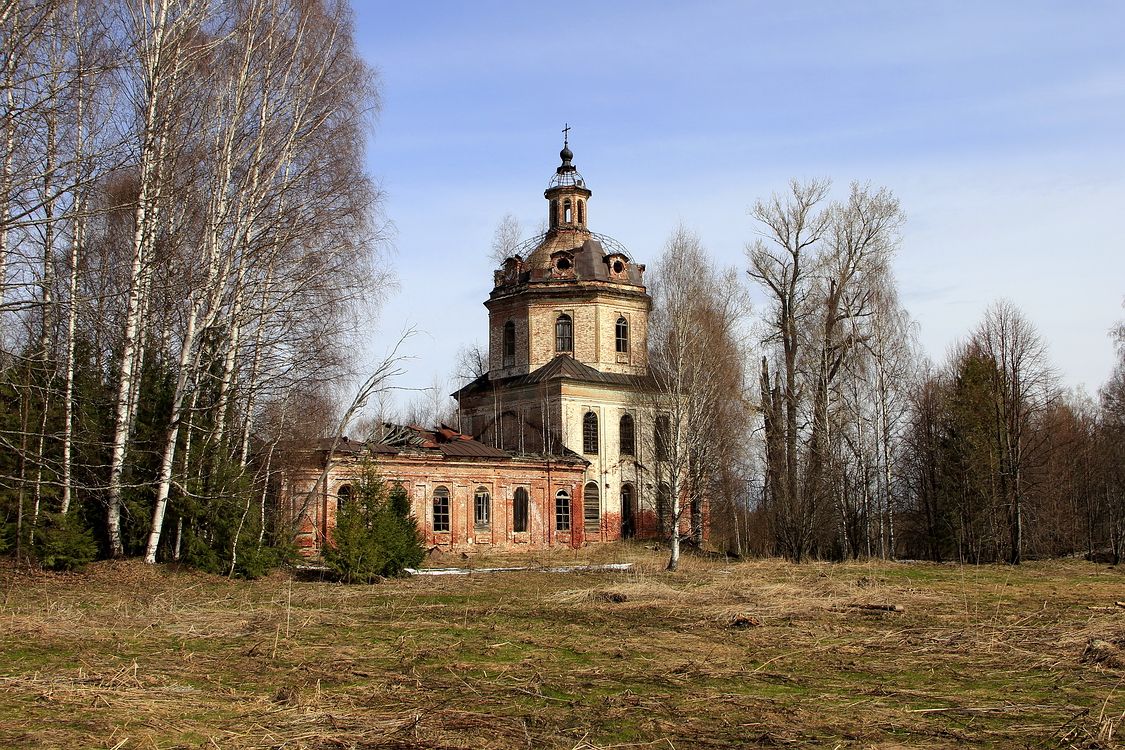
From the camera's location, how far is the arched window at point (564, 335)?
40.0 m

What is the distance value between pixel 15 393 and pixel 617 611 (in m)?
11.1

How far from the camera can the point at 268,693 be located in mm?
8078

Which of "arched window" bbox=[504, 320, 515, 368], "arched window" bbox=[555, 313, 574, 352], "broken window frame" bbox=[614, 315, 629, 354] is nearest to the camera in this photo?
"arched window" bbox=[555, 313, 574, 352]

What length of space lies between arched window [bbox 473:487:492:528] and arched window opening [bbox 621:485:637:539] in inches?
274

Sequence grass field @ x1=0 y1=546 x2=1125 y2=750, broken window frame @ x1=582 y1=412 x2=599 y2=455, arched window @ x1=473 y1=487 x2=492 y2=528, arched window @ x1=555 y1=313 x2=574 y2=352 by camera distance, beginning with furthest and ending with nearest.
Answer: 1. arched window @ x1=555 y1=313 x2=574 y2=352
2. broken window frame @ x1=582 y1=412 x2=599 y2=455
3. arched window @ x1=473 y1=487 x2=492 y2=528
4. grass field @ x1=0 y1=546 x2=1125 y2=750

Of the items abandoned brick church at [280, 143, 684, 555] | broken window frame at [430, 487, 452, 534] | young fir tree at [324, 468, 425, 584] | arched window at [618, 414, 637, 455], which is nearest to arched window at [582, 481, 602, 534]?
abandoned brick church at [280, 143, 684, 555]

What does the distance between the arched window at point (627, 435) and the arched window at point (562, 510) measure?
3742mm

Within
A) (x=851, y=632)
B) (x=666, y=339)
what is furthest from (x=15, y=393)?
(x=666, y=339)

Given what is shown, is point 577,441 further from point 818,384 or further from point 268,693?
point 268,693

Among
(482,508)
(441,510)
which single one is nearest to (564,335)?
(482,508)

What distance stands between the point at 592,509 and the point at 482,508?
5.61 metres

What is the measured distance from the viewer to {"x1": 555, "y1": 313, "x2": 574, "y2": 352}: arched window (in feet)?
131

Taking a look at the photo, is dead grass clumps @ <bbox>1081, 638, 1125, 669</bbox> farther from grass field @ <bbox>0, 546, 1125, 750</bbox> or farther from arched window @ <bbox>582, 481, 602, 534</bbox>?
arched window @ <bbox>582, 481, 602, 534</bbox>

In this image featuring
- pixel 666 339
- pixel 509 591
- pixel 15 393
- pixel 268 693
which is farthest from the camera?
pixel 666 339
